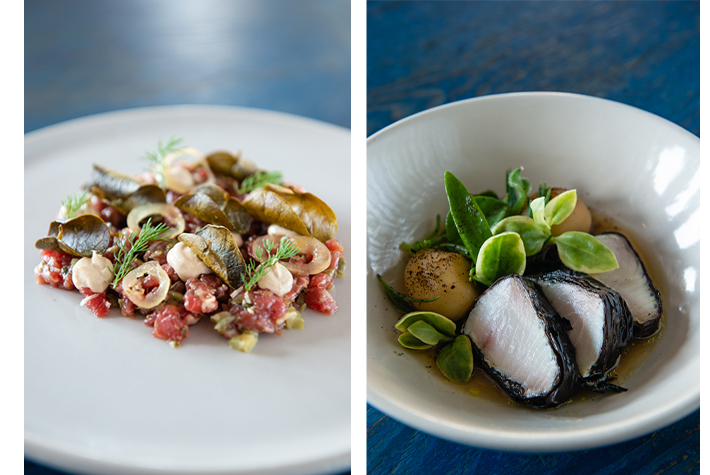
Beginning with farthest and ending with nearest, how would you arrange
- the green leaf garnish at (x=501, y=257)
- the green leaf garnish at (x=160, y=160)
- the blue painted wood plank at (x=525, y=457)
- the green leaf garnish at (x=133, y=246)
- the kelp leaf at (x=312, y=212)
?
1. the green leaf garnish at (x=160, y=160)
2. the kelp leaf at (x=312, y=212)
3. the green leaf garnish at (x=133, y=246)
4. the green leaf garnish at (x=501, y=257)
5. the blue painted wood plank at (x=525, y=457)

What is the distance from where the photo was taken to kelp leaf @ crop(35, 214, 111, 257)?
3.46 feet

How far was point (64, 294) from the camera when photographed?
105 cm

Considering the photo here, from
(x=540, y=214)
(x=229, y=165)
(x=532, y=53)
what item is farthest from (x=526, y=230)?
(x=532, y=53)

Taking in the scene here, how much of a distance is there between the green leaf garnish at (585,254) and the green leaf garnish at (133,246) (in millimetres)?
721

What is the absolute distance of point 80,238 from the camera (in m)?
1.06

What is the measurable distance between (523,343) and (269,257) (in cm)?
46

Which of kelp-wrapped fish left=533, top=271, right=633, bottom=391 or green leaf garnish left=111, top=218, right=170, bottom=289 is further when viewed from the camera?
green leaf garnish left=111, top=218, right=170, bottom=289

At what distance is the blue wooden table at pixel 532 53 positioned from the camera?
1603 millimetres

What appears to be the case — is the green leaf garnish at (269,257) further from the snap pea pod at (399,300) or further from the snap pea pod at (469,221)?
the snap pea pod at (469,221)

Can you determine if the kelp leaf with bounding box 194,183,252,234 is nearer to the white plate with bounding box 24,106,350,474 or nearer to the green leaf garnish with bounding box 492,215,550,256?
the white plate with bounding box 24,106,350,474

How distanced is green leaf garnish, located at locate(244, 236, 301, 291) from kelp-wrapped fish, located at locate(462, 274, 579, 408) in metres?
0.34

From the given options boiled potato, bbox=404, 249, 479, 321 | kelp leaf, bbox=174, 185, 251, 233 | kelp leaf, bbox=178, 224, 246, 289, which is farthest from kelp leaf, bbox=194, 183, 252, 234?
boiled potato, bbox=404, 249, 479, 321

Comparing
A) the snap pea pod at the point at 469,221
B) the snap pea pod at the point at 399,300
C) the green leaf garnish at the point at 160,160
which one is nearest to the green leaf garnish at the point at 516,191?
the snap pea pod at the point at 469,221
